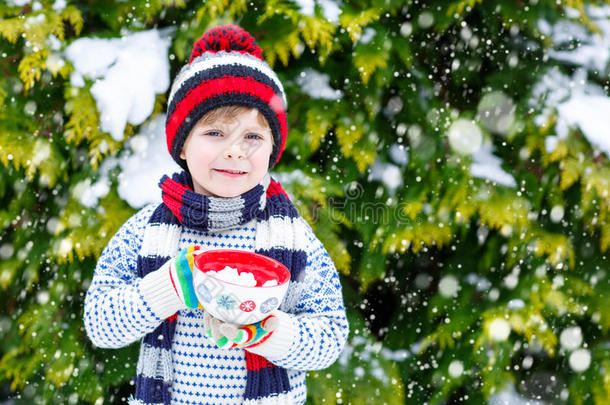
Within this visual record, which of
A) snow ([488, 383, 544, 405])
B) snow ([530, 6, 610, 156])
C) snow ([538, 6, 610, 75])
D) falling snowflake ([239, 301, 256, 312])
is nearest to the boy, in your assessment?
falling snowflake ([239, 301, 256, 312])

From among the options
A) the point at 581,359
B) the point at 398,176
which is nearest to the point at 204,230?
the point at 398,176

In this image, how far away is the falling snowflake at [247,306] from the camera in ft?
4.57

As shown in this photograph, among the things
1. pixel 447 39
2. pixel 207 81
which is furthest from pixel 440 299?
pixel 207 81

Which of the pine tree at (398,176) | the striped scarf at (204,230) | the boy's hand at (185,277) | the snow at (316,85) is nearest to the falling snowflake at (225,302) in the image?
the boy's hand at (185,277)

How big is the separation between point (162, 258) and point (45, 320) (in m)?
1.27

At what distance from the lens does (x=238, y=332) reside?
1.42 meters

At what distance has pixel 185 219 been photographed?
5.53 feet

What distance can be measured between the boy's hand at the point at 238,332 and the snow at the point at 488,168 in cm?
141

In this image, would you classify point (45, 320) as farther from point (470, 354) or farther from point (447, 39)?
point (447, 39)

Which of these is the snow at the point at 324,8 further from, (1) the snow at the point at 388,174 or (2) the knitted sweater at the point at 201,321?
(2) the knitted sweater at the point at 201,321

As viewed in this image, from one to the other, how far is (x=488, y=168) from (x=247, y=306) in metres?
1.57

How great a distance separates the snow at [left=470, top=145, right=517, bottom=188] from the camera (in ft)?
8.13

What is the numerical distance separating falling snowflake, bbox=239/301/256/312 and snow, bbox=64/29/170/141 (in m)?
1.37

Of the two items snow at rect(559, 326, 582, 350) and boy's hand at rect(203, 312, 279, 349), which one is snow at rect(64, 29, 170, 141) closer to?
boy's hand at rect(203, 312, 279, 349)
